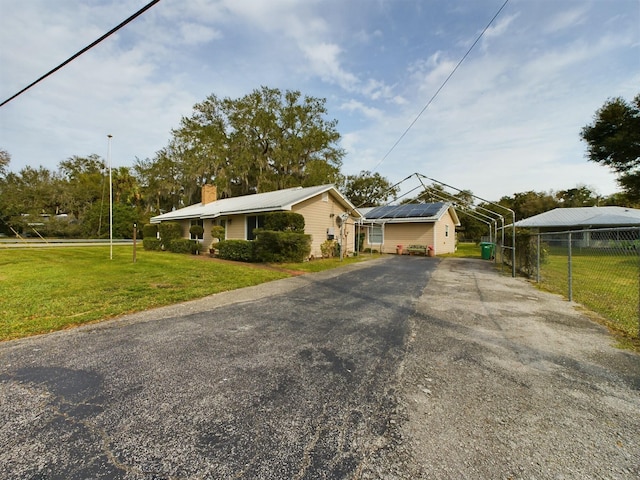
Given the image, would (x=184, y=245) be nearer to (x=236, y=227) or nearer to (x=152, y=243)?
(x=236, y=227)

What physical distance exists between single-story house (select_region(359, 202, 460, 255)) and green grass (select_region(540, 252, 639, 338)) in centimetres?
785

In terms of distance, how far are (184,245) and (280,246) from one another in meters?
8.84

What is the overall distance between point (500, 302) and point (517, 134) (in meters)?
10.6

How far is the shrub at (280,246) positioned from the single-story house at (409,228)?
7.96m

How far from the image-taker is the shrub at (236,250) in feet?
45.0

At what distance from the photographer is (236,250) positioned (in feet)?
46.8

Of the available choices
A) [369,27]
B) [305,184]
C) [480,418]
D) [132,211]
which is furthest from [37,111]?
[132,211]

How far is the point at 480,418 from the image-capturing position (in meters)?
2.27

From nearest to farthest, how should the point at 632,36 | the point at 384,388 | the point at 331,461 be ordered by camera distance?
1. the point at 331,461
2. the point at 384,388
3. the point at 632,36

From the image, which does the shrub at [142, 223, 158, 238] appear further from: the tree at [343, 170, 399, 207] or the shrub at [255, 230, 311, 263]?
the tree at [343, 170, 399, 207]

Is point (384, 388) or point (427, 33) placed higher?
point (427, 33)

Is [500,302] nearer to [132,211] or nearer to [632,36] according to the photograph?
[632,36]

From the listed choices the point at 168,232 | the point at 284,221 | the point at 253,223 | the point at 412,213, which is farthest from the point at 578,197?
the point at 168,232

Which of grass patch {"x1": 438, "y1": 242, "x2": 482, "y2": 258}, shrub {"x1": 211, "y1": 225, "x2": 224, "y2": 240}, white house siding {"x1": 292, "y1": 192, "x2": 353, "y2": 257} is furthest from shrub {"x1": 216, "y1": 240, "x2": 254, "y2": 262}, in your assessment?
grass patch {"x1": 438, "y1": 242, "x2": 482, "y2": 258}
